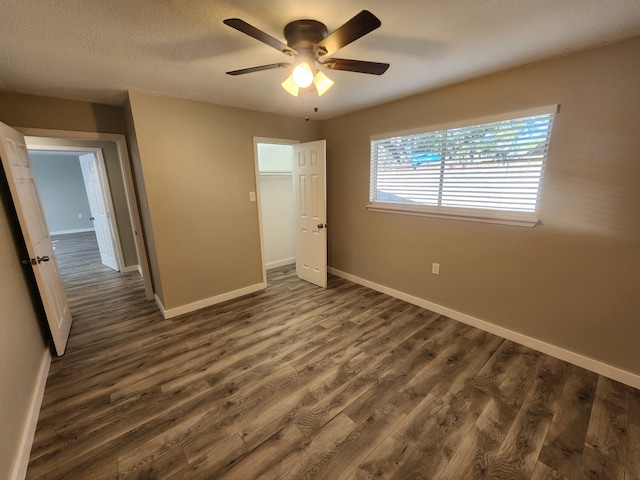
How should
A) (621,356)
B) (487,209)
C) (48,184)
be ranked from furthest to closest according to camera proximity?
(48,184) → (487,209) → (621,356)

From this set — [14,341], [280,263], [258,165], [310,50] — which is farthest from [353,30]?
[280,263]

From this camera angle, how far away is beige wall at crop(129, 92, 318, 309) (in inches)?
104

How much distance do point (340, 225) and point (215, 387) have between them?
2656mm

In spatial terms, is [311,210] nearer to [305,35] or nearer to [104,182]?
[305,35]

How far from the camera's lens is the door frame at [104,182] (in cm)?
377

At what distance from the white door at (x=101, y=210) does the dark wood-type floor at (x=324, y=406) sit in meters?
2.17

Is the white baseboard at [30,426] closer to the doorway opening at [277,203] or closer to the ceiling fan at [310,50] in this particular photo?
the ceiling fan at [310,50]

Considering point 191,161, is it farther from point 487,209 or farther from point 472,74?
point 487,209

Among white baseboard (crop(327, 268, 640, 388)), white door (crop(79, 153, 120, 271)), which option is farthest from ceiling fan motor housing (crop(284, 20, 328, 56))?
white door (crop(79, 153, 120, 271))

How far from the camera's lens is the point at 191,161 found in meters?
2.83

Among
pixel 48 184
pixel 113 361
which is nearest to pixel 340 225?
pixel 113 361

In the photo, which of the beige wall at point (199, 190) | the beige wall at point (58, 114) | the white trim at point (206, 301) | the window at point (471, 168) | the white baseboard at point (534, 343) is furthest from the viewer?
the white trim at point (206, 301)

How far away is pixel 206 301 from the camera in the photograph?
3172 millimetres

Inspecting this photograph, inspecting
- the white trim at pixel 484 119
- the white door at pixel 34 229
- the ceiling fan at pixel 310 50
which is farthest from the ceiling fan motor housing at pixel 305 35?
the white door at pixel 34 229
